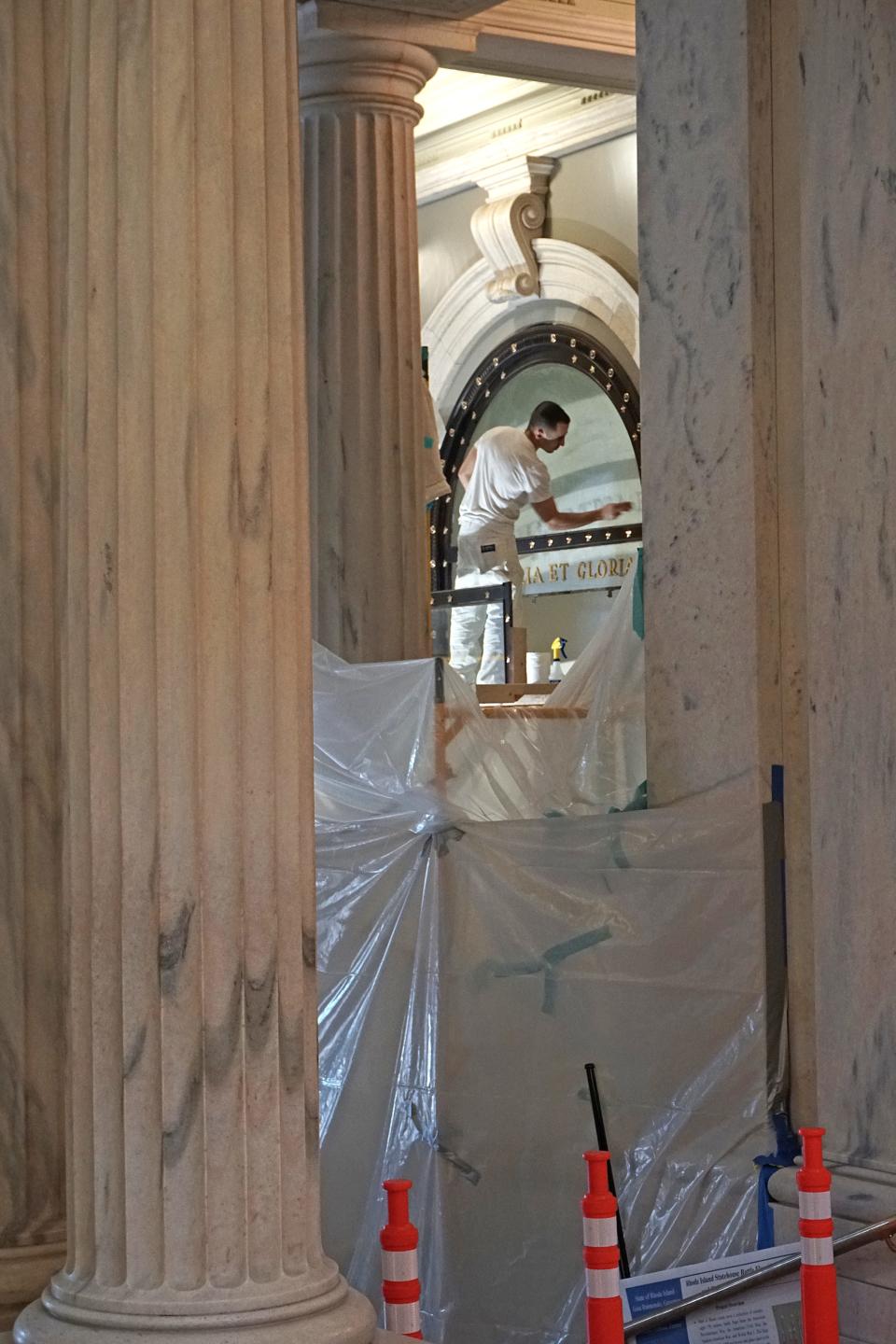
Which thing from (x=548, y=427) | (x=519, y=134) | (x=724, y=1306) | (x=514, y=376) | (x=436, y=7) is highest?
(x=519, y=134)

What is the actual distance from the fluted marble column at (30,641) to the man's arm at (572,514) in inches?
374

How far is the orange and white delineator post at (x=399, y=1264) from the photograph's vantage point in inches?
157

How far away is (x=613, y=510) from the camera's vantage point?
44.3 ft

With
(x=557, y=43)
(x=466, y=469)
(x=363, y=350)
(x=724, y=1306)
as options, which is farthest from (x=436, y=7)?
(x=466, y=469)

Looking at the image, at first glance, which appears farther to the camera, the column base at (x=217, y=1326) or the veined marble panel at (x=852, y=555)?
the veined marble panel at (x=852, y=555)

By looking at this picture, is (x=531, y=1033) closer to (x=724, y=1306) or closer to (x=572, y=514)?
(x=724, y=1306)

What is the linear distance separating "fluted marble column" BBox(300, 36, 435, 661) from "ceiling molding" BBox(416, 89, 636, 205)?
4897 millimetres

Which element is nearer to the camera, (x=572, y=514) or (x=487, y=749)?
(x=487, y=749)

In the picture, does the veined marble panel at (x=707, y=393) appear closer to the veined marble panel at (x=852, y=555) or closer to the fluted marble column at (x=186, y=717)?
the veined marble panel at (x=852, y=555)

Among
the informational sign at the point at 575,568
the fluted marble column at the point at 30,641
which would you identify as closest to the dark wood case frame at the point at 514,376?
the informational sign at the point at 575,568

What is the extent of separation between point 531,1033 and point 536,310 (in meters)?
8.93

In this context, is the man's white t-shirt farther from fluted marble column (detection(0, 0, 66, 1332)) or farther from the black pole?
fluted marble column (detection(0, 0, 66, 1332))

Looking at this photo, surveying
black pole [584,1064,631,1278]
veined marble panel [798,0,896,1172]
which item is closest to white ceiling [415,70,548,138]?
veined marble panel [798,0,896,1172]

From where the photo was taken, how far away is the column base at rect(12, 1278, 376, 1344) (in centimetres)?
333
